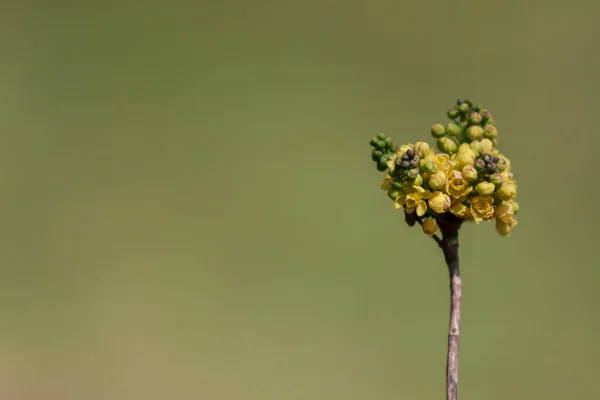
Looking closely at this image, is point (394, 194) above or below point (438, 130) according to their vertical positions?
below

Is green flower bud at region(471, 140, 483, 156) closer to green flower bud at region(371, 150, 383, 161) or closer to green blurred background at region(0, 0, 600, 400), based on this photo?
green flower bud at region(371, 150, 383, 161)

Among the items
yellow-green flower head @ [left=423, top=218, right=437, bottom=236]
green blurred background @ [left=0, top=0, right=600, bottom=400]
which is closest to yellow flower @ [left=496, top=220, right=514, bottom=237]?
yellow-green flower head @ [left=423, top=218, right=437, bottom=236]

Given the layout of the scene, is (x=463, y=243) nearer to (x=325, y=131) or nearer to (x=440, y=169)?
(x=325, y=131)

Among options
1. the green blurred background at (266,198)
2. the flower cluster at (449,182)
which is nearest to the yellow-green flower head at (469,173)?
the flower cluster at (449,182)

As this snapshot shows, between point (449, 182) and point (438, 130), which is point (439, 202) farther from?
point (438, 130)

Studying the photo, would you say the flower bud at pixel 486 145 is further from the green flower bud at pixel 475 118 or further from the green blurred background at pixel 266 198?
the green blurred background at pixel 266 198

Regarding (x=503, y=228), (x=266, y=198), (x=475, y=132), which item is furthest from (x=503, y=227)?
(x=266, y=198)
